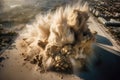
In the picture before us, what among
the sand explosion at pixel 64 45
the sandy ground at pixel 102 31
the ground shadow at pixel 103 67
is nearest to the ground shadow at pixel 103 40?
the sandy ground at pixel 102 31

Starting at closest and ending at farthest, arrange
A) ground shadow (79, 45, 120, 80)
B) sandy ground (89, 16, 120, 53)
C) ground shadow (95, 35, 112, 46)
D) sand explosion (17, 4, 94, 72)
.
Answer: ground shadow (79, 45, 120, 80) < sand explosion (17, 4, 94, 72) < sandy ground (89, 16, 120, 53) < ground shadow (95, 35, 112, 46)

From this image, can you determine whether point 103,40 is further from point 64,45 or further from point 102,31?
point 64,45

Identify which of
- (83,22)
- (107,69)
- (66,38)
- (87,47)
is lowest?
(107,69)

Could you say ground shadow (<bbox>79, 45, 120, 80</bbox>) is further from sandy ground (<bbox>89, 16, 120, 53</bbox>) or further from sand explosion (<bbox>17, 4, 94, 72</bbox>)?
sandy ground (<bbox>89, 16, 120, 53</bbox>)

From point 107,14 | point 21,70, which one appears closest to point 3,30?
point 21,70

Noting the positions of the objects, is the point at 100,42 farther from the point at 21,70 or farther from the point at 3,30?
the point at 3,30

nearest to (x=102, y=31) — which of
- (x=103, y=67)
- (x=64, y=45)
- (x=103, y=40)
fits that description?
(x=103, y=40)

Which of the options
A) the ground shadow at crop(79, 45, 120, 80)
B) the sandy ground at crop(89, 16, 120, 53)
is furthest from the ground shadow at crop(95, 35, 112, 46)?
the ground shadow at crop(79, 45, 120, 80)

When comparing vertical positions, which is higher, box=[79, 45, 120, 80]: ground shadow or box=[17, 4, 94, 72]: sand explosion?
box=[17, 4, 94, 72]: sand explosion
